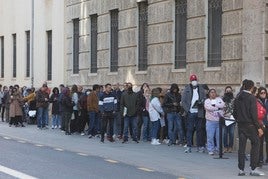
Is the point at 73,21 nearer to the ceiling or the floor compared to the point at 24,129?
nearer to the ceiling

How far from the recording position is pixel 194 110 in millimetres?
17297

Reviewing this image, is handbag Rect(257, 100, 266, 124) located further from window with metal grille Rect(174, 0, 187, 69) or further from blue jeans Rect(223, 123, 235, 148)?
window with metal grille Rect(174, 0, 187, 69)

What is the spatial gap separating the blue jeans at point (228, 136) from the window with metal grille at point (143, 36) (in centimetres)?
682

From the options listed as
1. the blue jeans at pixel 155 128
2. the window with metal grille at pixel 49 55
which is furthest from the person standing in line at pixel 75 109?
the window with metal grille at pixel 49 55

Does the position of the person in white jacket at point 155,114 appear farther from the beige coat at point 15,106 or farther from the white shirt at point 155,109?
the beige coat at point 15,106

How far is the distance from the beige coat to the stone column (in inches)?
503

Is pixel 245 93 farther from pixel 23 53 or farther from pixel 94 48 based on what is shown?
pixel 23 53

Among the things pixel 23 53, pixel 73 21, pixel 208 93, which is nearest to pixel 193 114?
pixel 208 93

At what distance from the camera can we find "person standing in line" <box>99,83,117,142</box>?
20453 millimetres

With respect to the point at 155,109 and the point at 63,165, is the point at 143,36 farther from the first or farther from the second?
the point at 63,165

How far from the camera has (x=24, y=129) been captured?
26.2 meters

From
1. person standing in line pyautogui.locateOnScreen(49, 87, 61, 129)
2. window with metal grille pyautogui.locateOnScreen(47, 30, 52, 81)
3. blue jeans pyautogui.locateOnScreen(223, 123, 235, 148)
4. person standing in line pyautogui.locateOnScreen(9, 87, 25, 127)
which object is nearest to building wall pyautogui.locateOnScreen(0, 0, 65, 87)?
window with metal grille pyautogui.locateOnScreen(47, 30, 52, 81)

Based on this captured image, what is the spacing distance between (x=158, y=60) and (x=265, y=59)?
5.85 metres

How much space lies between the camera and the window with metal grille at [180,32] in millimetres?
20938
